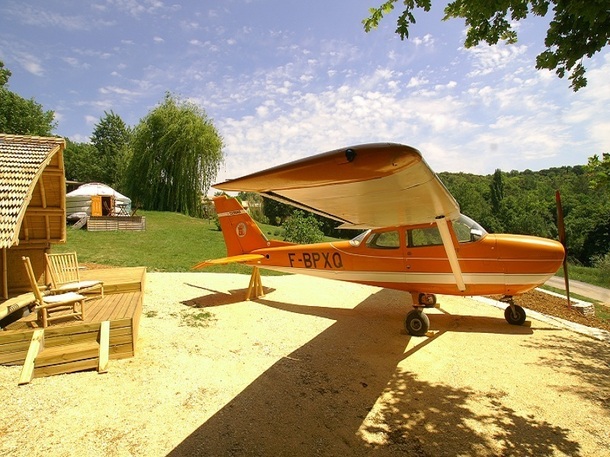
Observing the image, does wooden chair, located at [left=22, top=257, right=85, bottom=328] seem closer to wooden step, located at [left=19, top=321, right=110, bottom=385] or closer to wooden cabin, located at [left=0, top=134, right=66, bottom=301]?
wooden step, located at [left=19, top=321, right=110, bottom=385]

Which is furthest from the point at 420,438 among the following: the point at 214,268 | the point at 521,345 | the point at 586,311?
the point at 214,268

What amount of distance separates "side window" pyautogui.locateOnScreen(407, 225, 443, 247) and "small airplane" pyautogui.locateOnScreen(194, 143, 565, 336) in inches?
0.8

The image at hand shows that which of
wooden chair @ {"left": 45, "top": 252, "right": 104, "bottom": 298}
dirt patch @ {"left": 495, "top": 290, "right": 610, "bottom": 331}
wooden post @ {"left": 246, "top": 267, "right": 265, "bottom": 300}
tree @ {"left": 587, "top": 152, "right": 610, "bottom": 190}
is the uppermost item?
tree @ {"left": 587, "top": 152, "right": 610, "bottom": 190}

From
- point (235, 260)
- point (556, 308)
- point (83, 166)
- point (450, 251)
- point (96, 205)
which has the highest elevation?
point (83, 166)

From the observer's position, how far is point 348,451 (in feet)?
9.68

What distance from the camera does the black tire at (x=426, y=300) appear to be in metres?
6.52

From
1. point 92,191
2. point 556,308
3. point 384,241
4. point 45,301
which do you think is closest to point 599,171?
point 384,241

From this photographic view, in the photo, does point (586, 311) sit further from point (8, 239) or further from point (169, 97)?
point (169, 97)

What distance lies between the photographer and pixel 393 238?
7.04 m

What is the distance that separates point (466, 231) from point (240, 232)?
5982 millimetres

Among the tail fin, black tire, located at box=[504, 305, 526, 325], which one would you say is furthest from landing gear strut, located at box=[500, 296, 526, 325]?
the tail fin

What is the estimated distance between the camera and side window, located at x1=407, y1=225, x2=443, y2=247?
6574 mm

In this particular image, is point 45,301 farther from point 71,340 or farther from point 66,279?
point 66,279

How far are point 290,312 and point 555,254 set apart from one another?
229 inches
